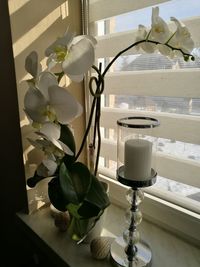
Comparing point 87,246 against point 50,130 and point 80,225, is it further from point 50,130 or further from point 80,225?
point 50,130

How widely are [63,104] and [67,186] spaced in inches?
7.5

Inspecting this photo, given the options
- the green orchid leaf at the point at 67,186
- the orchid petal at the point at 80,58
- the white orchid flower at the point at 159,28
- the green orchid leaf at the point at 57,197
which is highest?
the white orchid flower at the point at 159,28

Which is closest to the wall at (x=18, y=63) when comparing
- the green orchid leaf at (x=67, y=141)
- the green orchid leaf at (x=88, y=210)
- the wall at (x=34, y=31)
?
the wall at (x=34, y=31)

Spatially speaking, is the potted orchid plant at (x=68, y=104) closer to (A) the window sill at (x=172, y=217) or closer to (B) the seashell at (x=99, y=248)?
(B) the seashell at (x=99, y=248)

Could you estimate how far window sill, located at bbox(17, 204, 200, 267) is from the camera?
25.1 inches

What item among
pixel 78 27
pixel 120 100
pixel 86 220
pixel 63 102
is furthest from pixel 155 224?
pixel 78 27

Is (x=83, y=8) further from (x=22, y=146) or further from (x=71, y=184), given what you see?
(x=71, y=184)

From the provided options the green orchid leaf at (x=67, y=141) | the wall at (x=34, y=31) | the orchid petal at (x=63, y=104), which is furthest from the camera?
the wall at (x=34, y=31)

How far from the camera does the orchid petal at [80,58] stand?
1.55ft

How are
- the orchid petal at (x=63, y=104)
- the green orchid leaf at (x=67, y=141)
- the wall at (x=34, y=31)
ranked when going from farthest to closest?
the wall at (x=34, y=31)
the green orchid leaf at (x=67, y=141)
the orchid petal at (x=63, y=104)

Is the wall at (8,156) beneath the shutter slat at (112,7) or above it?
beneath

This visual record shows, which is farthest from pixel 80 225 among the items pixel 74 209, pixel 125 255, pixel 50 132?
pixel 50 132

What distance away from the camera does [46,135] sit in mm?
462

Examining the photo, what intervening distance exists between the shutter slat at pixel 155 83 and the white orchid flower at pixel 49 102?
0.31 metres
